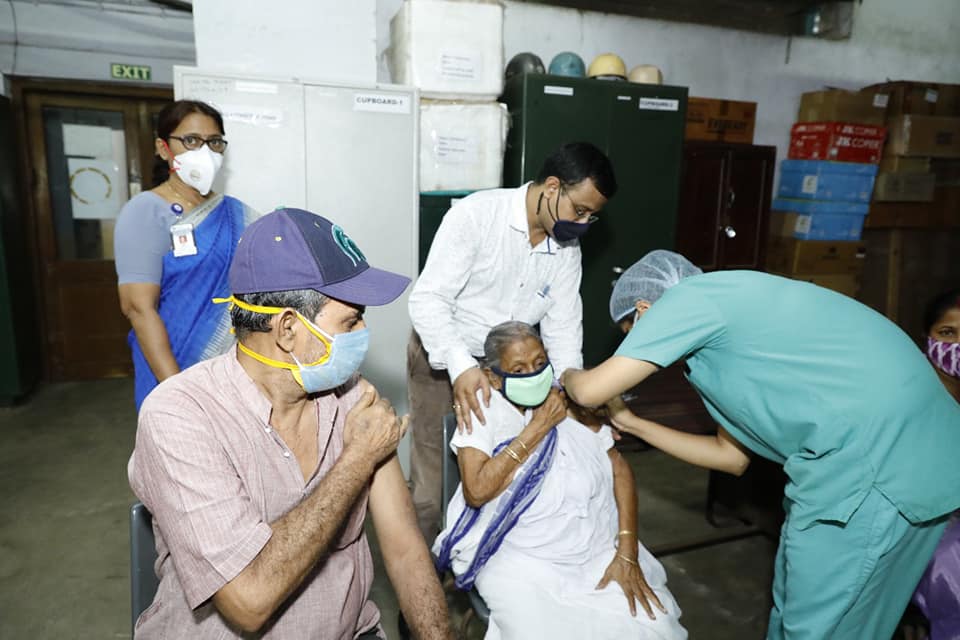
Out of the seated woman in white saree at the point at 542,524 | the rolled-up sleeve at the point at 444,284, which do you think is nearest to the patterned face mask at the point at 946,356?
the seated woman in white saree at the point at 542,524

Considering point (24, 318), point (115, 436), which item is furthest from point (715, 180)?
point (24, 318)

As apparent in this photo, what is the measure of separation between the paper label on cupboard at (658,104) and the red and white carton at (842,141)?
74.6 inches

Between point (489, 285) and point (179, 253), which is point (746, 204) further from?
point (179, 253)

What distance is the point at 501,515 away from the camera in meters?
1.72

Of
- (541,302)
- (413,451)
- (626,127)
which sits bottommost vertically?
(413,451)

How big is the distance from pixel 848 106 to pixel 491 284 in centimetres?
421

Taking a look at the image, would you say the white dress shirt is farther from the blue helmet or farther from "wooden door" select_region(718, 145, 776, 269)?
"wooden door" select_region(718, 145, 776, 269)

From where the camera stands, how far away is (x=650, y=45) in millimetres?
4602

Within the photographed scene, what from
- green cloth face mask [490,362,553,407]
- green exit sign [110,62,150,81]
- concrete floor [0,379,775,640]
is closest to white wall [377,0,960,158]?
green exit sign [110,62,150,81]

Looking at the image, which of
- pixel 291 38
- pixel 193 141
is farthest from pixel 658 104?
pixel 193 141

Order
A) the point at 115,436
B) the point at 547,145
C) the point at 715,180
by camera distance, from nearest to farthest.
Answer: the point at 547,145
the point at 115,436
the point at 715,180

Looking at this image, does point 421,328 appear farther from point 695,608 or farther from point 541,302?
point 695,608

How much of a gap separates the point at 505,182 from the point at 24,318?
3.74m

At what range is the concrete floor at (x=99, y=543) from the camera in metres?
2.35
